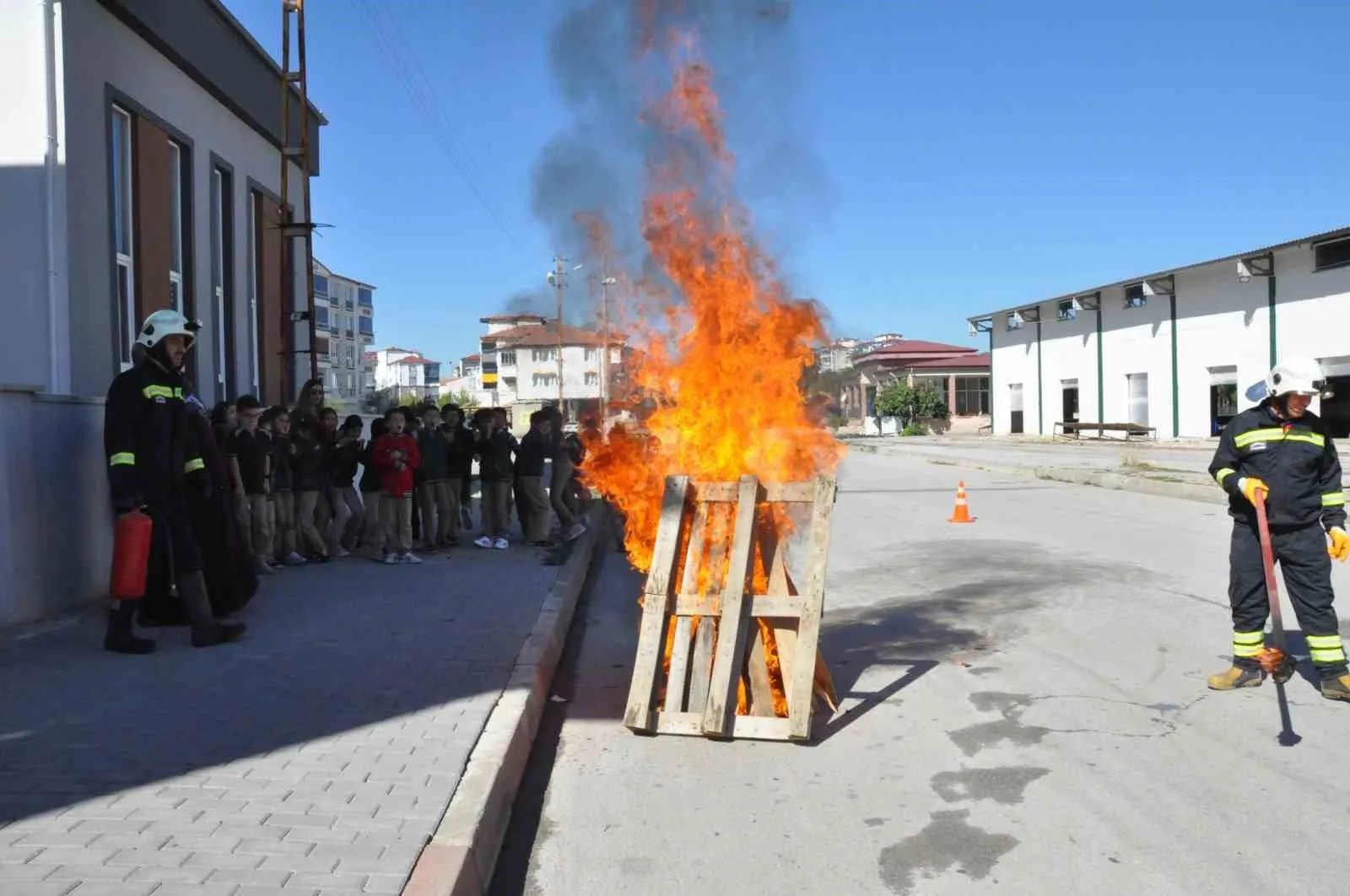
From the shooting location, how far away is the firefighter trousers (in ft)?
18.5

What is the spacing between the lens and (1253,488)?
566 cm

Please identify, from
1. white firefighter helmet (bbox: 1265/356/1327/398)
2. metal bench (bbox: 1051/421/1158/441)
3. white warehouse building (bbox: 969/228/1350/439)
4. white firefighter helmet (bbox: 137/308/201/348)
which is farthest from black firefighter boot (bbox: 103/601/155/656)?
metal bench (bbox: 1051/421/1158/441)

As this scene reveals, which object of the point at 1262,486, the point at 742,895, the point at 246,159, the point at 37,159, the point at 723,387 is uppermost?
the point at 246,159

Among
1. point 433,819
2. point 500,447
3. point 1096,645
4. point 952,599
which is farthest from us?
point 500,447

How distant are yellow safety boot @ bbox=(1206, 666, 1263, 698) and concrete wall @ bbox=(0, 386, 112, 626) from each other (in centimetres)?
720

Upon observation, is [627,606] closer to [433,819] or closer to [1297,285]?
[433,819]

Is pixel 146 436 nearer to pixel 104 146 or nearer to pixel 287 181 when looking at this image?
pixel 104 146

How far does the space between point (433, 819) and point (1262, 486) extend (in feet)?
14.8

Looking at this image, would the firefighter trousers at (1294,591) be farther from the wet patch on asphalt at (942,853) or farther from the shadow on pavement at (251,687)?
the shadow on pavement at (251,687)

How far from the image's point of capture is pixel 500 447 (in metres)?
11.7

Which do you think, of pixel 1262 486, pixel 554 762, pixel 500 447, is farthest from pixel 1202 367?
pixel 554 762

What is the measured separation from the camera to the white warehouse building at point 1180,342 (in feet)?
112

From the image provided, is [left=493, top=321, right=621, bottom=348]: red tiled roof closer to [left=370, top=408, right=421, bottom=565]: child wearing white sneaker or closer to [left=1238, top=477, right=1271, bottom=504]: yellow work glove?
[left=370, top=408, right=421, bottom=565]: child wearing white sneaker

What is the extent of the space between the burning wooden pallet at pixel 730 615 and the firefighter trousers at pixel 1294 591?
2.44m
